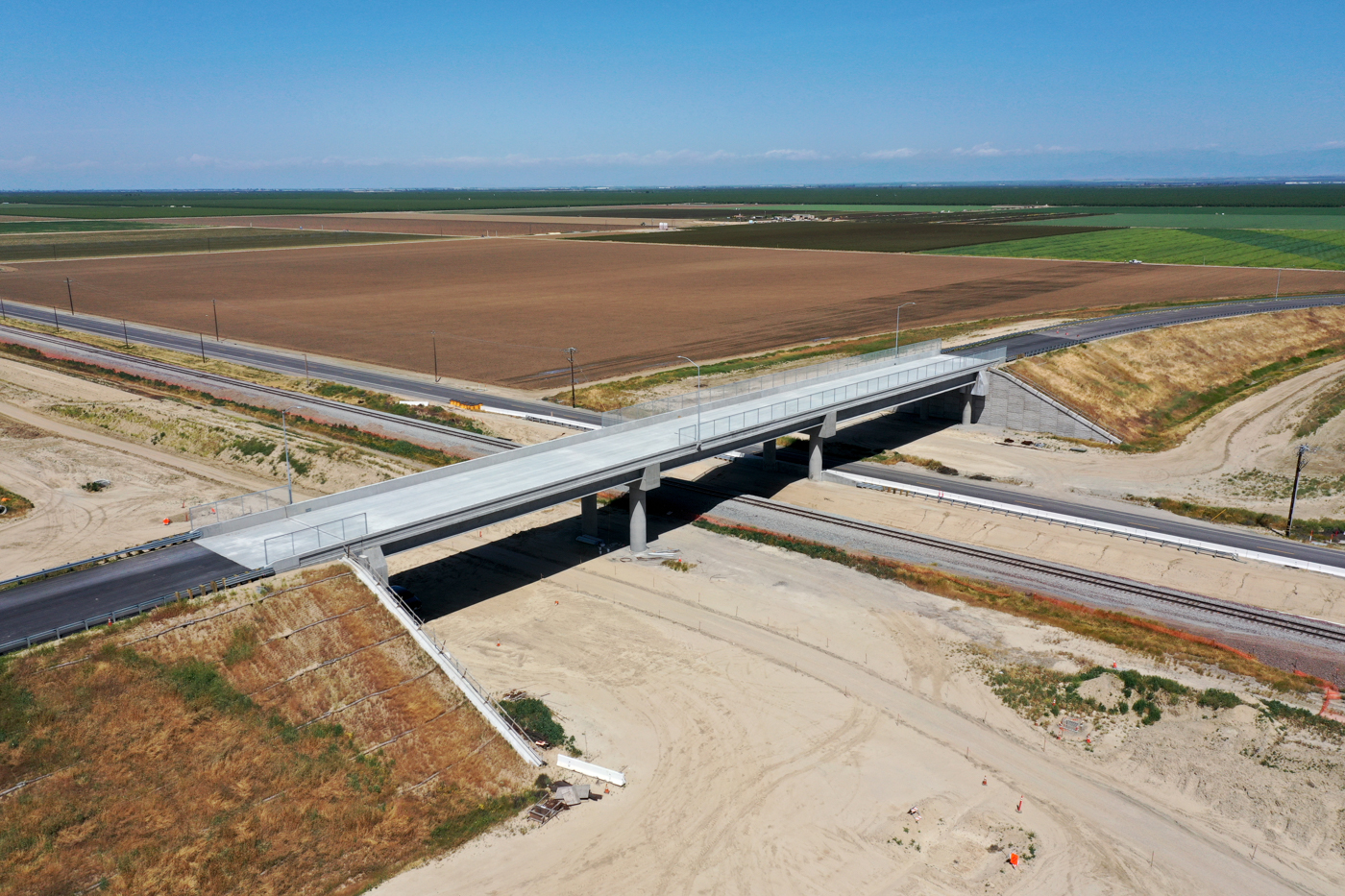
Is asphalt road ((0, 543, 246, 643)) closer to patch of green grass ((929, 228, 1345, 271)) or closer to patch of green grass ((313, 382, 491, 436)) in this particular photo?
patch of green grass ((313, 382, 491, 436))

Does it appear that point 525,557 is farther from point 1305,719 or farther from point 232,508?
point 1305,719

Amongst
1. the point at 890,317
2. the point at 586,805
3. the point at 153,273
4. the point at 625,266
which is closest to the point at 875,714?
the point at 586,805

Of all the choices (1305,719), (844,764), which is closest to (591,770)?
(844,764)

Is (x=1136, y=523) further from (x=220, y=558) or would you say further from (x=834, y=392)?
(x=220, y=558)

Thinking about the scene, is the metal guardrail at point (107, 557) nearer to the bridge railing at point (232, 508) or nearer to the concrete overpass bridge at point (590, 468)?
the concrete overpass bridge at point (590, 468)

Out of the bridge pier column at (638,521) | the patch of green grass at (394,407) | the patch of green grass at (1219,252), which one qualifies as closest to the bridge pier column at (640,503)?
the bridge pier column at (638,521)
